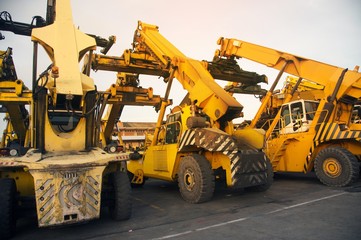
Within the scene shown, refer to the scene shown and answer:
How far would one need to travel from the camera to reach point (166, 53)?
8633 millimetres

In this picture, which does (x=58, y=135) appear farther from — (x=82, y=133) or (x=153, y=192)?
(x=153, y=192)

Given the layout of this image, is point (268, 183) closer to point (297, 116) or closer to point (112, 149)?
point (297, 116)

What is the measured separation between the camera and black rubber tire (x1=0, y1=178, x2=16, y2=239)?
4.26m

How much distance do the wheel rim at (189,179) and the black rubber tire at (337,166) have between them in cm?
412

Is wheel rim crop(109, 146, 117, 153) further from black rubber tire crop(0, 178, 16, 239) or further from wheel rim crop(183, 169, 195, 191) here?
A: wheel rim crop(183, 169, 195, 191)

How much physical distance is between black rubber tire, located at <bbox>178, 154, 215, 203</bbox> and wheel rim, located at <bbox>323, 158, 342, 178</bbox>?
3.85 metres

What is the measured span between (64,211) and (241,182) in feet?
12.0

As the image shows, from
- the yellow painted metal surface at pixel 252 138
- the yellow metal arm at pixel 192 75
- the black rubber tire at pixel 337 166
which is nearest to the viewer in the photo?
the yellow metal arm at pixel 192 75

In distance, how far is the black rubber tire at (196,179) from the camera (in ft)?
20.7

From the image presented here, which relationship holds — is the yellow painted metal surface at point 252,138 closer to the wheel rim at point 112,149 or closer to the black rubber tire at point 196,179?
the black rubber tire at point 196,179

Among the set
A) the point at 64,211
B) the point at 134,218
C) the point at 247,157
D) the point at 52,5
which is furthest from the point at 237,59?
the point at 64,211

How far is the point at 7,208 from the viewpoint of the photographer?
168 inches

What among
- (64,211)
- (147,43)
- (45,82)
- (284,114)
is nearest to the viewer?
(64,211)

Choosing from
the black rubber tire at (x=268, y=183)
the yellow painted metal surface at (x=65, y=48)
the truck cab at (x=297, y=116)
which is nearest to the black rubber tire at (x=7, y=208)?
the yellow painted metal surface at (x=65, y=48)
